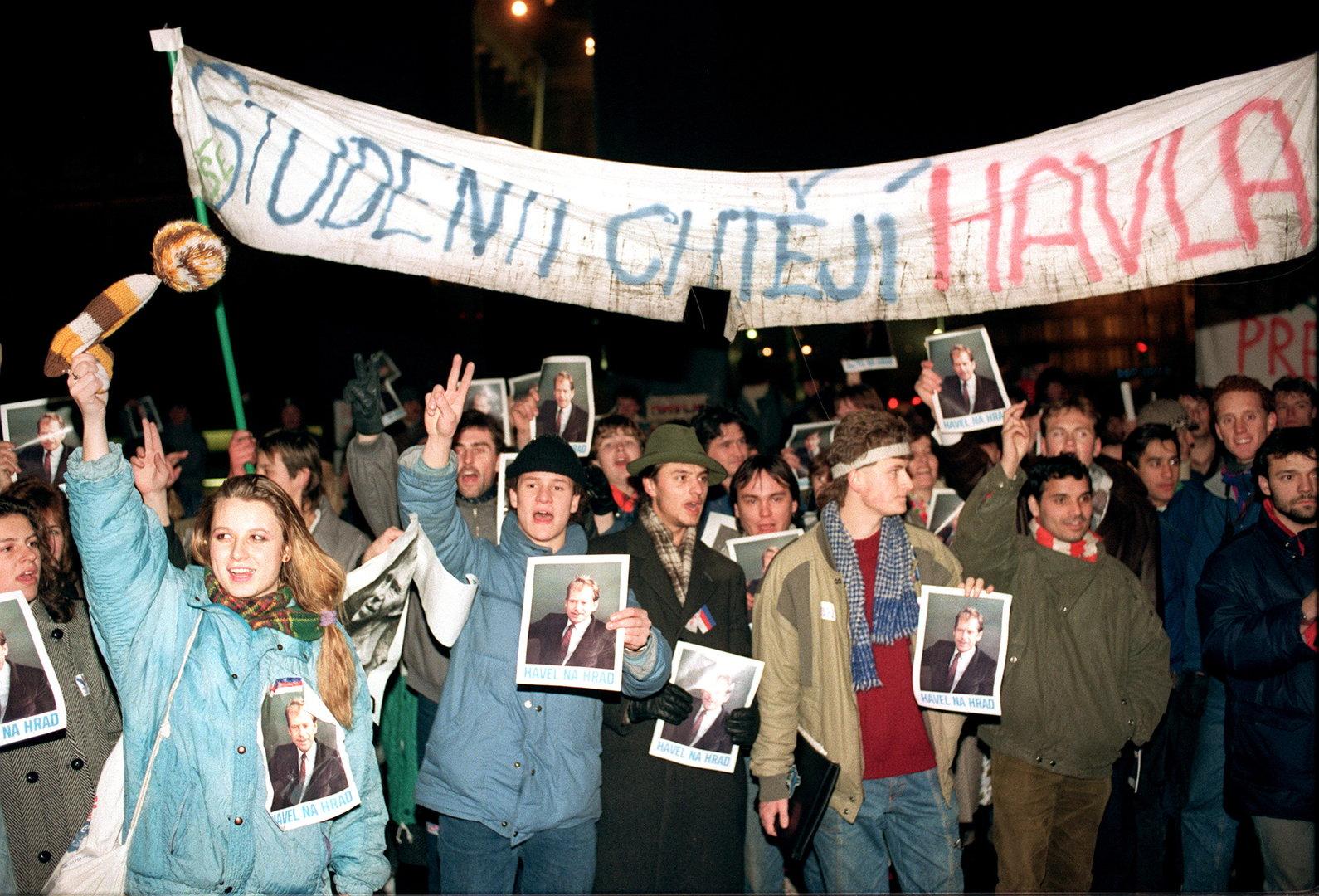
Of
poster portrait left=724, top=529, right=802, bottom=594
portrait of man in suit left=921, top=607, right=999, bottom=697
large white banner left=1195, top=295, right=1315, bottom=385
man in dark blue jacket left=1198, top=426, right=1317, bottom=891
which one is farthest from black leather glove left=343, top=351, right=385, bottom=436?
large white banner left=1195, top=295, right=1315, bottom=385

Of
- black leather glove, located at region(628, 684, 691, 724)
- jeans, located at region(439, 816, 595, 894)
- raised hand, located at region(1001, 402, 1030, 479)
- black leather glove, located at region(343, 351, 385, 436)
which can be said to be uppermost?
black leather glove, located at region(343, 351, 385, 436)

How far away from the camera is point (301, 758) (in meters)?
3.29

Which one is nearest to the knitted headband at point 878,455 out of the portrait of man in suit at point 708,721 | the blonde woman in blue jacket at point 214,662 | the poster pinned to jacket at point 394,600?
the portrait of man in suit at point 708,721

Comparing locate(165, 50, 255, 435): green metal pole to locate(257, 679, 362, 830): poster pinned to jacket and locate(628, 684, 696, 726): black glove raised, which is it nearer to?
locate(257, 679, 362, 830): poster pinned to jacket

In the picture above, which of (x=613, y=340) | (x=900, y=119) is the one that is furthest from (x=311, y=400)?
(x=900, y=119)

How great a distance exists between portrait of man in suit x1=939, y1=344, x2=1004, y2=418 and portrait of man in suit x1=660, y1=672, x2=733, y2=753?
5.28 feet

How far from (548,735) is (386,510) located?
1.51 metres

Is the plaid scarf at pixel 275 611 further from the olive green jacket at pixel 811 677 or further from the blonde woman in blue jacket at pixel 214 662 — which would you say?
the olive green jacket at pixel 811 677

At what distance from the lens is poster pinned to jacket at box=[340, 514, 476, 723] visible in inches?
158

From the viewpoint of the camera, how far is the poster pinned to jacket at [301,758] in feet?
10.6

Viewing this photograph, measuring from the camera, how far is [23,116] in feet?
40.1

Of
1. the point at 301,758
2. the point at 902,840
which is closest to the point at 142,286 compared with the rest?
the point at 301,758

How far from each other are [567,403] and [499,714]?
88.0 inches

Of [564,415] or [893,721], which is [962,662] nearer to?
[893,721]
